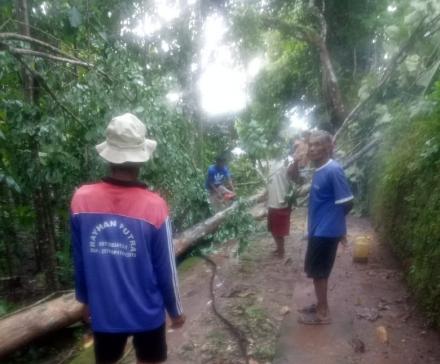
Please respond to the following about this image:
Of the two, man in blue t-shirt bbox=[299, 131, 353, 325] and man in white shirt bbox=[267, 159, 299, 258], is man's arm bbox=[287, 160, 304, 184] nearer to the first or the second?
man in white shirt bbox=[267, 159, 299, 258]

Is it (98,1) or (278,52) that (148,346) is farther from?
(278,52)

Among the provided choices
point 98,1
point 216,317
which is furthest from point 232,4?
point 216,317

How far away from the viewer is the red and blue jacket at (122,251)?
2416 millimetres

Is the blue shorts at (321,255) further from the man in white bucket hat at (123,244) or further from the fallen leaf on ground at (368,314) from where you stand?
the man in white bucket hat at (123,244)

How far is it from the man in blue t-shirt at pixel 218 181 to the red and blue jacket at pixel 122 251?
686cm

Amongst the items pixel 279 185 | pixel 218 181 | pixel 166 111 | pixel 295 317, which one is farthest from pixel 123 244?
pixel 218 181

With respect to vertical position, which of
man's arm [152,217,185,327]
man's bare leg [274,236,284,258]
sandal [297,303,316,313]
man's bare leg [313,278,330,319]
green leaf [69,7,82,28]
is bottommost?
sandal [297,303,316,313]

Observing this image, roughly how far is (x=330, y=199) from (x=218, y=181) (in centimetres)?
554

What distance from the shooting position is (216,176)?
9.58 metres

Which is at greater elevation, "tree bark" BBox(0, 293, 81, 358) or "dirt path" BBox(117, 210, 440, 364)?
"tree bark" BBox(0, 293, 81, 358)

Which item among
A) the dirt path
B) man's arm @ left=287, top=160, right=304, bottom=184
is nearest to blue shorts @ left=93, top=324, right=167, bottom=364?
the dirt path

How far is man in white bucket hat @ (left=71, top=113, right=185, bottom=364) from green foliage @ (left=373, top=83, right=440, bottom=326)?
2328mm

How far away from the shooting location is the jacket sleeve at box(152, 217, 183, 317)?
8.18 ft

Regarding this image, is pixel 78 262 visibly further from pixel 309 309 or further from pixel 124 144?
pixel 309 309
